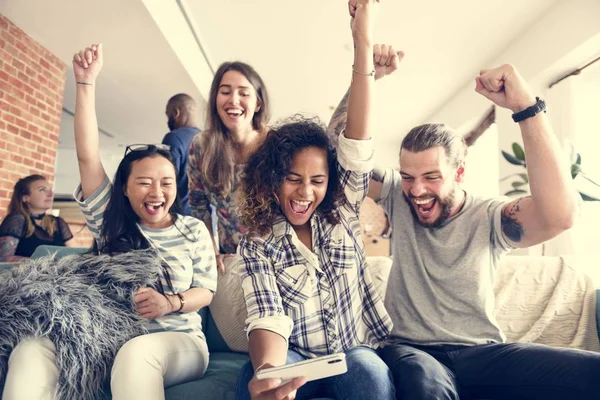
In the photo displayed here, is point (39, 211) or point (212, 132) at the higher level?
point (212, 132)

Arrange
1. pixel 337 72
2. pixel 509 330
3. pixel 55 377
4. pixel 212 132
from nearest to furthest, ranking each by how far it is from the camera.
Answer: pixel 55 377 → pixel 509 330 → pixel 212 132 → pixel 337 72

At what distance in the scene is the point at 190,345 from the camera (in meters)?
1.33

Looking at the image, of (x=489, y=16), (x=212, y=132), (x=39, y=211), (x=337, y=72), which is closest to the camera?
(x=212, y=132)

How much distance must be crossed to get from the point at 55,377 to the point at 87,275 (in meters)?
0.30

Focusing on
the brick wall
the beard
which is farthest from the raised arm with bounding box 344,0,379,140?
the brick wall

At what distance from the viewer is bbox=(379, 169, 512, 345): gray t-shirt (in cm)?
125

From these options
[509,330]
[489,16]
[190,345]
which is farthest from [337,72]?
[190,345]

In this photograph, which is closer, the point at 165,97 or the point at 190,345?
the point at 190,345

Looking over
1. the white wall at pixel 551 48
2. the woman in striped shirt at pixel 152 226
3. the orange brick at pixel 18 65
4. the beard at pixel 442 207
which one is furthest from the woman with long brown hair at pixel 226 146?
the white wall at pixel 551 48

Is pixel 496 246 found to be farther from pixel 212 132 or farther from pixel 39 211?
pixel 39 211

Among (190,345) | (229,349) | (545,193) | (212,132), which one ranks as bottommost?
(229,349)

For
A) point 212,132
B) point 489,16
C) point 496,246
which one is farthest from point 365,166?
point 489,16

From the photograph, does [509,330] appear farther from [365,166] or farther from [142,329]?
[142,329]

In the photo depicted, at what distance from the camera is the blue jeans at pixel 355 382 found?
0.98 m
